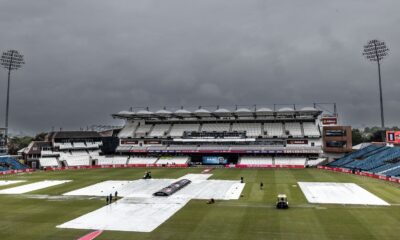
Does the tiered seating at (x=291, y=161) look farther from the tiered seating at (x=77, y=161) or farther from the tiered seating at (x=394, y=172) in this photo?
the tiered seating at (x=77, y=161)

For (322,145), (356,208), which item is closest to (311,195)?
(356,208)

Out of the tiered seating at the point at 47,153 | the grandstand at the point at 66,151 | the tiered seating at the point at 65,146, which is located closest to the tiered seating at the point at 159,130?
the grandstand at the point at 66,151

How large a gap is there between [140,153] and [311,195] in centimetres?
6899

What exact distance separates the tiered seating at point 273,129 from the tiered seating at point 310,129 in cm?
713

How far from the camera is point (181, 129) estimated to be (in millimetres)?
107500

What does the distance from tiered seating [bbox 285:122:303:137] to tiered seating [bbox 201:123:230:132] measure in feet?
61.1

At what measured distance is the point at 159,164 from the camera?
93.9 meters

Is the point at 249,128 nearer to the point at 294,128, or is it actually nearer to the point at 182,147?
the point at 294,128

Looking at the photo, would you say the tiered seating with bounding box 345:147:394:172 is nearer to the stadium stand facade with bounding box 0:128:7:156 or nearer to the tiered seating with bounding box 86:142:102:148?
the tiered seating with bounding box 86:142:102:148

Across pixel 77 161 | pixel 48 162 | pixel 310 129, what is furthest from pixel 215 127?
pixel 48 162

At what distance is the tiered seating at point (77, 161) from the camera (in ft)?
314

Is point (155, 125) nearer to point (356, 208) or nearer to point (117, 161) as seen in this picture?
point (117, 161)

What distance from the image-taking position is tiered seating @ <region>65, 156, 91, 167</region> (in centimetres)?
9569

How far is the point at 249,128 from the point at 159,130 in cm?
2960
